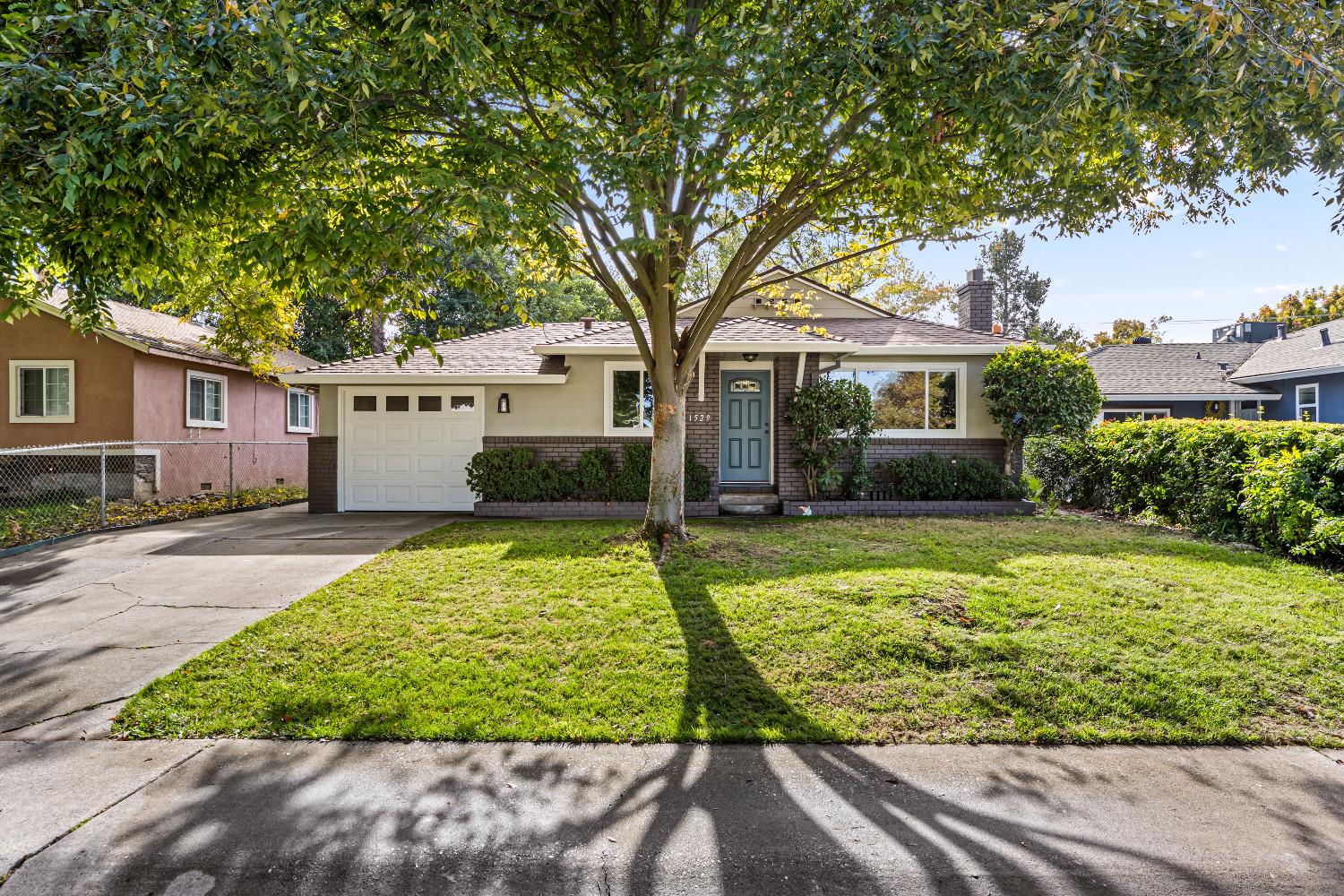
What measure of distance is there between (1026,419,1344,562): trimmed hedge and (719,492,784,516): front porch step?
499 cm

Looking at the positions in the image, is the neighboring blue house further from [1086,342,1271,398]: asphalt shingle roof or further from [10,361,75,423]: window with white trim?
[10,361,75,423]: window with white trim

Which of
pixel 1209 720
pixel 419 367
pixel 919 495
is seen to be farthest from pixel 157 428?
pixel 1209 720

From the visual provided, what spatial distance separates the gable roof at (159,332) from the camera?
43.6ft

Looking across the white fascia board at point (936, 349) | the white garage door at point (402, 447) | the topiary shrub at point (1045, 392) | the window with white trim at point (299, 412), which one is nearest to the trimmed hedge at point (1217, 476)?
the topiary shrub at point (1045, 392)

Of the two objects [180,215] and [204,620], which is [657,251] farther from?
[204,620]

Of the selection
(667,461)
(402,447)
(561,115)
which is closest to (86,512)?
(402,447)

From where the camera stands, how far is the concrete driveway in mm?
4152

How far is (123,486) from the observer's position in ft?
43.1

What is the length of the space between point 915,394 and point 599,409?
598 cm

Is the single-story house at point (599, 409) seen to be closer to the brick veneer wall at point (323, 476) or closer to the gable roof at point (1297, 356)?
the brick veneer wall at point (323, 476)

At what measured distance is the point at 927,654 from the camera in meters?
4.65

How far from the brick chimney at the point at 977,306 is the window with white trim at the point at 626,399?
325 inches

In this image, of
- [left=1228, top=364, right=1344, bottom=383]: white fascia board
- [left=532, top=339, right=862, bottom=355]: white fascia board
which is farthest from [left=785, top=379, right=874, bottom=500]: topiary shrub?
[left=1228, top=364, right=1344, bottom=383]: white fascia board

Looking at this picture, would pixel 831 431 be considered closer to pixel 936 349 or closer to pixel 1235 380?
pixel 936 349
